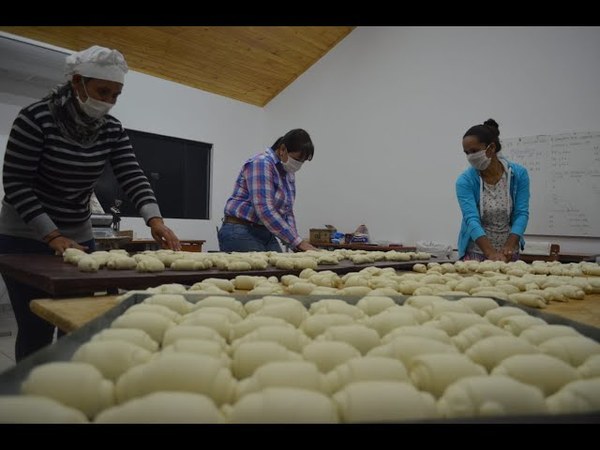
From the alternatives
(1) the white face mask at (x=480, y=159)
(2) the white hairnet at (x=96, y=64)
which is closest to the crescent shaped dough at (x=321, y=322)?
(2) the white hairnet at (x=96, y=64)

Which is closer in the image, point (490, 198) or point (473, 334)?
point (473, 334)

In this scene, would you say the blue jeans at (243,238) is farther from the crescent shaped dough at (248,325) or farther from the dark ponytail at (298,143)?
the crescent shaped dough at (248,325)

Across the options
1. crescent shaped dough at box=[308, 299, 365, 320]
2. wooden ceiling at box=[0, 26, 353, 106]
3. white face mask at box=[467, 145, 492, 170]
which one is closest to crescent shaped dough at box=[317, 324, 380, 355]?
crescent shaped dough at box=[308, 299, 365, 320]

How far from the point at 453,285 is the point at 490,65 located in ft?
14.6

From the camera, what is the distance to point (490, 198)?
96.0 inches

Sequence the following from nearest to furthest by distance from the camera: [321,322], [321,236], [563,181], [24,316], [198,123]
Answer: [321,322], [24,316], [563,181], [321,236], [198,123]

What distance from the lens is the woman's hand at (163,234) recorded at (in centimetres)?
192

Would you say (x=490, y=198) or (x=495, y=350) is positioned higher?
(x=490, y=198)

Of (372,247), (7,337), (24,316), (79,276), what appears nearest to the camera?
(79,276)

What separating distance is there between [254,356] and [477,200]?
7.23ft

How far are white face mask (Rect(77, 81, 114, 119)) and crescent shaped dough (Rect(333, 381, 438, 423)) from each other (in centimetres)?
157

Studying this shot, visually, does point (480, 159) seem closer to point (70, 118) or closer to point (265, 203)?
point (265, 203)

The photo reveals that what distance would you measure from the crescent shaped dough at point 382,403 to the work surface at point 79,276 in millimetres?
809

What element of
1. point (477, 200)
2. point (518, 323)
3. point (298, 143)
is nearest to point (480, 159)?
point (477, 200)
